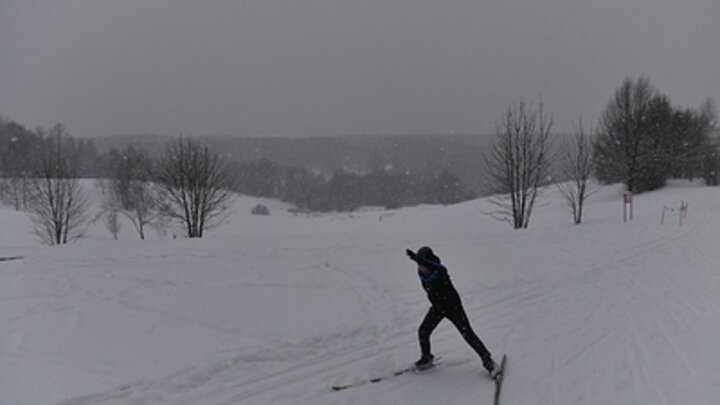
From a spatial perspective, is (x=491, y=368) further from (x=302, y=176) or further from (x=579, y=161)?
(x=302, y=176)

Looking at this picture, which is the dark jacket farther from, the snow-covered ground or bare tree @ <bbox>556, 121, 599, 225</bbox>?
bare tree @ <bbox>556, 121, 599, 225</bbox>

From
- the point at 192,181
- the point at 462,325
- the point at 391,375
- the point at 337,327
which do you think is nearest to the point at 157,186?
the point at 192,181

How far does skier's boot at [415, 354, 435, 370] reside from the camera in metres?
5.13

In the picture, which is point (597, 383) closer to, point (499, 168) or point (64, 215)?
point (499, 168)

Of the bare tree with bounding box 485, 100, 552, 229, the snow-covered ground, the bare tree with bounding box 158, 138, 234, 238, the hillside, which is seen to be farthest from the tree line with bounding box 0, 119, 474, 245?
the hillside

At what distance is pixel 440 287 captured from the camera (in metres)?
4.87

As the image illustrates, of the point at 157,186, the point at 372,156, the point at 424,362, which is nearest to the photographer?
the point at 424,362

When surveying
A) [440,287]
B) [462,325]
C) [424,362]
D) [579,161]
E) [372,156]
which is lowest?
[424,362]

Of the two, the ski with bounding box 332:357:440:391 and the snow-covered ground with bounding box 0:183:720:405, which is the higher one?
the snow-covered ground with bounding box 0:183:720:405

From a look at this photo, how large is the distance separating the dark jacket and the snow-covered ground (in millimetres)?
984

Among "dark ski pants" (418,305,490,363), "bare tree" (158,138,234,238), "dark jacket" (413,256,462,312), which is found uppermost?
"bare tree" (158,138,234,238)

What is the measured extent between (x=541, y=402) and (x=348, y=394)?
2244mm

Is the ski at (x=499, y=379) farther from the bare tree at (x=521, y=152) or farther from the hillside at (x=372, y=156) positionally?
the hillside at (x=372, y=156)

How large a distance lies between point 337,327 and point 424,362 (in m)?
1.94
